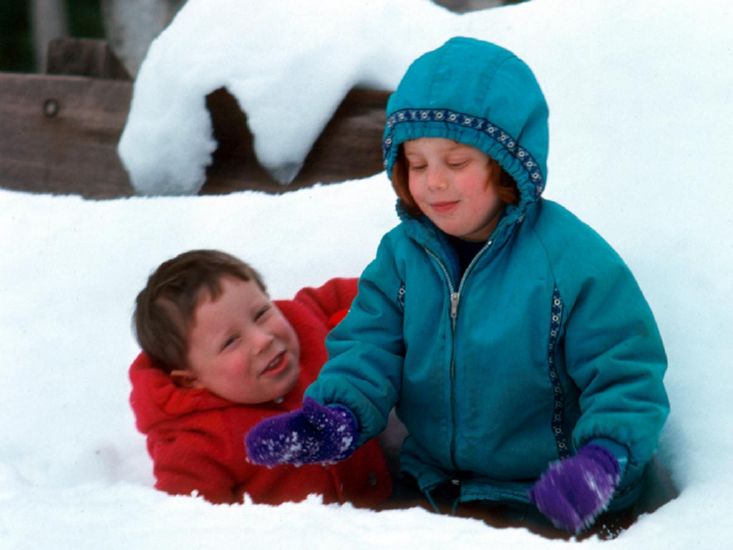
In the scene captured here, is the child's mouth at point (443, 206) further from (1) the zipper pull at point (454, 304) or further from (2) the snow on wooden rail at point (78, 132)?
(2) the snow on wooden rail at point (78, 132)

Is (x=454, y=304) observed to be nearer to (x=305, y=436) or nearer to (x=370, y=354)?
(x=370, y=354)

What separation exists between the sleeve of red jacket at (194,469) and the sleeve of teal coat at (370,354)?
275 mm

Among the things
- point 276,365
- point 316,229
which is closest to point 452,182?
point 276,365

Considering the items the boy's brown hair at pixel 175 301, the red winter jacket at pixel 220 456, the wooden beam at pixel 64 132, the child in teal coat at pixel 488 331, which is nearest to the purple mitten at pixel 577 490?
the child in teal coat at pixel 488 331

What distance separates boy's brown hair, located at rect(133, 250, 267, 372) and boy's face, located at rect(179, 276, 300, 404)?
2 cm

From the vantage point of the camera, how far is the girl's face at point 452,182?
160 cm

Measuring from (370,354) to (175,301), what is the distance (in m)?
0.42

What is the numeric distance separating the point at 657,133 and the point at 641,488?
2.73 feet

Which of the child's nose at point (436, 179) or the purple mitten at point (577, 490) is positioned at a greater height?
the child's nose at point (436, 179)

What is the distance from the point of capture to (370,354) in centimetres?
180

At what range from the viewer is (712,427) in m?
1.61

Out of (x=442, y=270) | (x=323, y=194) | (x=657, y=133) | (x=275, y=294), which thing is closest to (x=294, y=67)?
(x=323, y=194)

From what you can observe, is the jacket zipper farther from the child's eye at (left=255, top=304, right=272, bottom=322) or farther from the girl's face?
the child's eye at (left=255, top=304, right=272, bottom=322)

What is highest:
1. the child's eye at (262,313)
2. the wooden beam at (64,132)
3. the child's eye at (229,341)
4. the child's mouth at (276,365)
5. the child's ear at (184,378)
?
the child's eye at (262,313)
